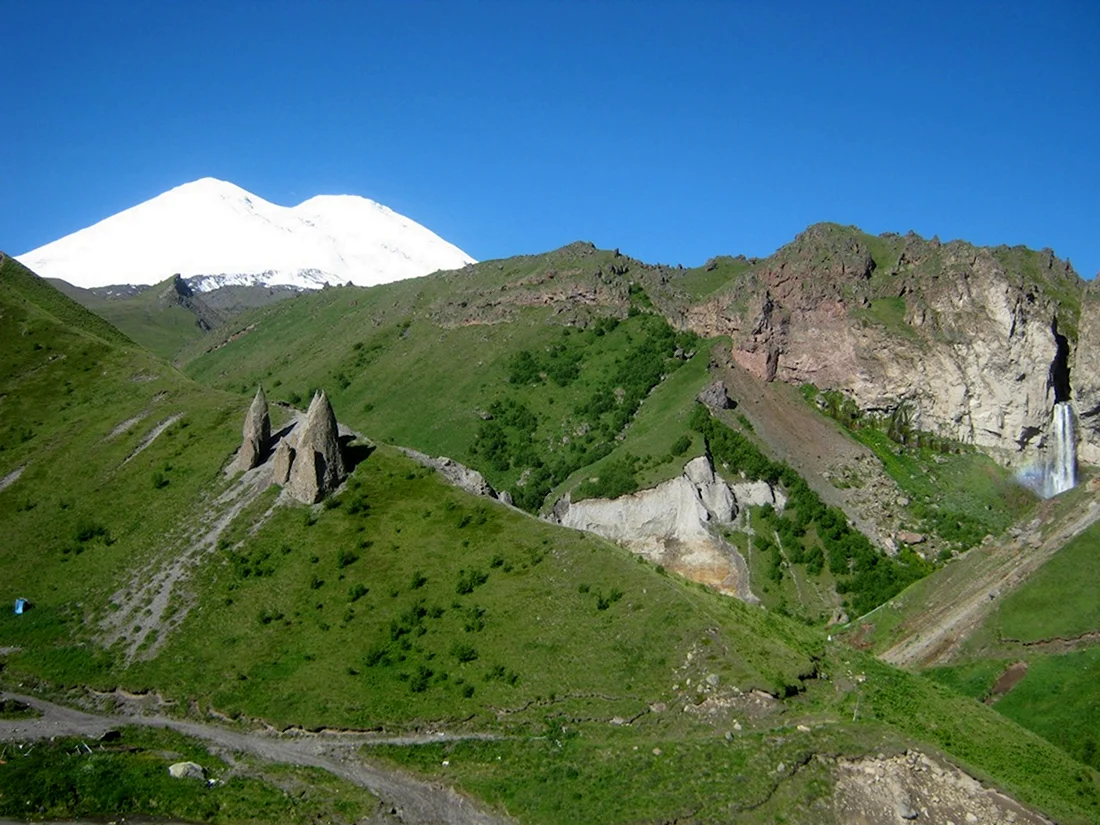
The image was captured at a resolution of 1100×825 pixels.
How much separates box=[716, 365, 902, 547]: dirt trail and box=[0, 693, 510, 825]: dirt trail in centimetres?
5790

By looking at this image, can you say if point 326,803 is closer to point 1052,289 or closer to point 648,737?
point 648,737

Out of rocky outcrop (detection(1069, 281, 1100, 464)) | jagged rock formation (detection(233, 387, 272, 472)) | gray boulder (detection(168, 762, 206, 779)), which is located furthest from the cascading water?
gray boulder (detection(168, 762, 206, 779))

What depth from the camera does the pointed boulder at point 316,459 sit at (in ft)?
164

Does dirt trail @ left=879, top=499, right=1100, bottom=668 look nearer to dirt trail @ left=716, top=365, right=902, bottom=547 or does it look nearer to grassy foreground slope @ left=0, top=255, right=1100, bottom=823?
grassy foreground slope @ left=0, top=255, right=1100, bottom=823

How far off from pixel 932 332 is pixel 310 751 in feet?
275

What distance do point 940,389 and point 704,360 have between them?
2592 centimetres

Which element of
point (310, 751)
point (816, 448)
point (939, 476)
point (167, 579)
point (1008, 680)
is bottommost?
point (310, 751)

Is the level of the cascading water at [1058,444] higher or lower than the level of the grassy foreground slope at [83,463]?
higher

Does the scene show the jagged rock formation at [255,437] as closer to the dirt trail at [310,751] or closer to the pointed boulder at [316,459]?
the pointed boulder at [316,459]

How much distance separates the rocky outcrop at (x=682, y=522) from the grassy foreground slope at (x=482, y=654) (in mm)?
25895

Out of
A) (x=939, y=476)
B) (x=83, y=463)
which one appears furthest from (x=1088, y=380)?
(x=83, y=463)

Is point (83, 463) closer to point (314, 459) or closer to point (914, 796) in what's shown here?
point (314, 459)

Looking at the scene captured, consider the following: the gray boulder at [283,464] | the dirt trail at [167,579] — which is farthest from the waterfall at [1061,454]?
the dirt trail at [167,579]

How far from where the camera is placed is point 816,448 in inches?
3484
